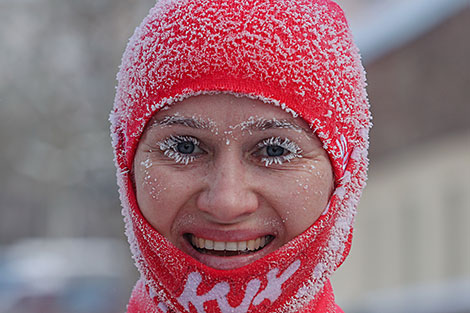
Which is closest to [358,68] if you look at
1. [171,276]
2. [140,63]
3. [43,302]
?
[140,63]

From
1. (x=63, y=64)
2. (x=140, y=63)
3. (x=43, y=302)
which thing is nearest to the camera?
(x=140, y=63)

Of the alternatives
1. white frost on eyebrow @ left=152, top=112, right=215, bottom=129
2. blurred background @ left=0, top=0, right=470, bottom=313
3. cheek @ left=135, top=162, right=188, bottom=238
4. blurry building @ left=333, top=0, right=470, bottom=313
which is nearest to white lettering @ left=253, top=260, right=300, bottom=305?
cheek @ left=135, top=162, right=188, bottom=238

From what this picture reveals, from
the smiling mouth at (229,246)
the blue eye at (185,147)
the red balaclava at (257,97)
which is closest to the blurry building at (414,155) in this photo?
the red balaclava at (257,97)

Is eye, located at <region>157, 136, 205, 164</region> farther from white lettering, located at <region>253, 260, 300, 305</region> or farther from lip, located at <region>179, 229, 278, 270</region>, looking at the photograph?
white lettering, located at <region>253, 260, 300, 305</region>

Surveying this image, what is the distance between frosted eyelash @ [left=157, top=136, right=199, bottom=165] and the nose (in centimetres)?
9

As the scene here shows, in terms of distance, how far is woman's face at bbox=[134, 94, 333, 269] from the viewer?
2.12m

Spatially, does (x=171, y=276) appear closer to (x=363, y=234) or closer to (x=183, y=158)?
(x=183, y=158)

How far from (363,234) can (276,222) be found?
13144 millimetres

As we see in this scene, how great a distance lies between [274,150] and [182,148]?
259 millimetres

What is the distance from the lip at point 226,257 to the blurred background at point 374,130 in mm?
6938

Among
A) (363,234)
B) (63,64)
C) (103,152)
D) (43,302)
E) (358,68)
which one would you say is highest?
(63,64)

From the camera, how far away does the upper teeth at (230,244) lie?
2.15 m

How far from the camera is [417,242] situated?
13.6 m

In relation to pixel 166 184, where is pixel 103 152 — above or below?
above
